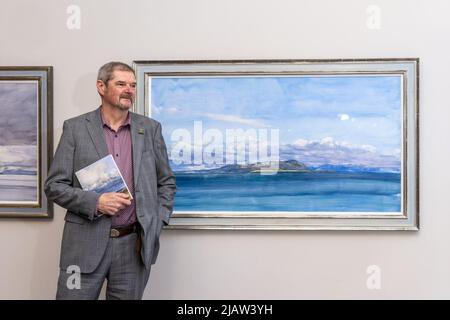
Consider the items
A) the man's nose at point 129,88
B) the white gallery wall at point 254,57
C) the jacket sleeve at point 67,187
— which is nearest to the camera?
the jacket sleeve at point 67,187

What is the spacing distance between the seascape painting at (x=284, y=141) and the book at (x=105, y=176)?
529 millimetres

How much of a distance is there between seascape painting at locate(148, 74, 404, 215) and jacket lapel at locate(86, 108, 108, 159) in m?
0.47

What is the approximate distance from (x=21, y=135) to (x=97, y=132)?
0.68m

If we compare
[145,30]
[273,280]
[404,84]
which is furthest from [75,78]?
[404,84]

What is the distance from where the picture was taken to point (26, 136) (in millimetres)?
2736

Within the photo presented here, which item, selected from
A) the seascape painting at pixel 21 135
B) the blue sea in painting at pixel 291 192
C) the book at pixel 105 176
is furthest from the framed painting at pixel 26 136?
the blue sea in painting at pixel 291 192

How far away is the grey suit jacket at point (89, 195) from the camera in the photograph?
86.4 inches

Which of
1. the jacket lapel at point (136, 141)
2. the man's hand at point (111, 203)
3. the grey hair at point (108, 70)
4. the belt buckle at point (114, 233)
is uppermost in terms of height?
the grey hair at point (108, 70)

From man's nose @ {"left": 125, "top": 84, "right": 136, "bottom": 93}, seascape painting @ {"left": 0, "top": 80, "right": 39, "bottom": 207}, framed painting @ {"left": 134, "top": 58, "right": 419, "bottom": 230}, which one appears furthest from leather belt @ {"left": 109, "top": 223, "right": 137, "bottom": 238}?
seascape painting @ {"left": 0, "top": 80, "right": 39, "bottom": 207}

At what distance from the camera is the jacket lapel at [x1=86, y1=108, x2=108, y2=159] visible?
88.6 inches

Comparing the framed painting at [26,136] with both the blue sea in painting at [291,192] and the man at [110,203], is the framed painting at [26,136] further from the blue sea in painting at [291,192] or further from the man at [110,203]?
the blue sea in painting at [291,192]

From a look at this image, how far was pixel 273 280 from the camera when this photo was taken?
2713 millimetres

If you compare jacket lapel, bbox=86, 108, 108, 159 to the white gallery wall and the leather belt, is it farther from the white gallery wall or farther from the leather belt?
the white gallery wall

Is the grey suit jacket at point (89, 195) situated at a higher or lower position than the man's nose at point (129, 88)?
lower
